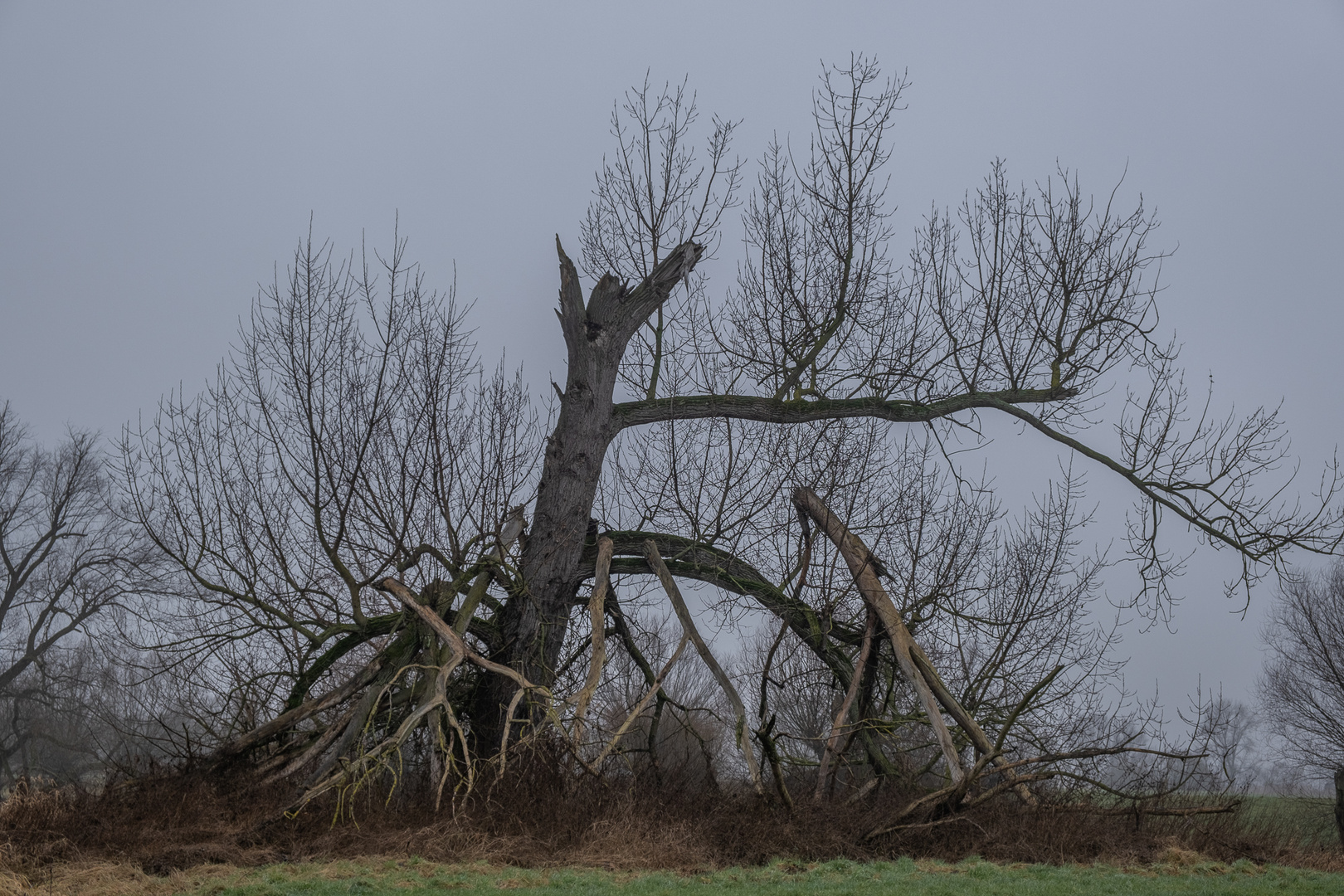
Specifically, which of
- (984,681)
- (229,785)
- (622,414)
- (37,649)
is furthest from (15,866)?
(37,649)

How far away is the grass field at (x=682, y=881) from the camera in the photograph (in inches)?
226

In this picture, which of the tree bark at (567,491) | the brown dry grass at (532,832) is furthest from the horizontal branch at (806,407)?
the brown dry grass at (532,832)

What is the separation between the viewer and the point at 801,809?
7.97 m

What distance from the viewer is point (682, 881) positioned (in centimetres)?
615

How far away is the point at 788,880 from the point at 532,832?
221 cm

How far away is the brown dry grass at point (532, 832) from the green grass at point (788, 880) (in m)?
0.38

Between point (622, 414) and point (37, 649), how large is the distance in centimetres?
2174

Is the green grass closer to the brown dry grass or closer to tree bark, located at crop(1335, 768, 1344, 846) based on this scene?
the brown dry grass

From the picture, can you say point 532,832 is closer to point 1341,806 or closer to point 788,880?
point 788,880

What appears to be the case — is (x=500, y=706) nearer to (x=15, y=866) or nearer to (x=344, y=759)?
(x=344, y=759)

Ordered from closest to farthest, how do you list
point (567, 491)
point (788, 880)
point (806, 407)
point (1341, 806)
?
point (788, 880) < point (567, 491) < point (806, 407) < point (1341, 806)

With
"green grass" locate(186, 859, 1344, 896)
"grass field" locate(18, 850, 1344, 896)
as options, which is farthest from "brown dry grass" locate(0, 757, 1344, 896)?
"green grass" locate(186, 859, 1344, 896)

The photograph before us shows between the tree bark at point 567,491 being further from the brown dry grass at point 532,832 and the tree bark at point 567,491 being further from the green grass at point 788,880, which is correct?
the green grass at point 788,880

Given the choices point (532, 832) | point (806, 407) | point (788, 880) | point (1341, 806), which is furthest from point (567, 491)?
point (1341, 806)
